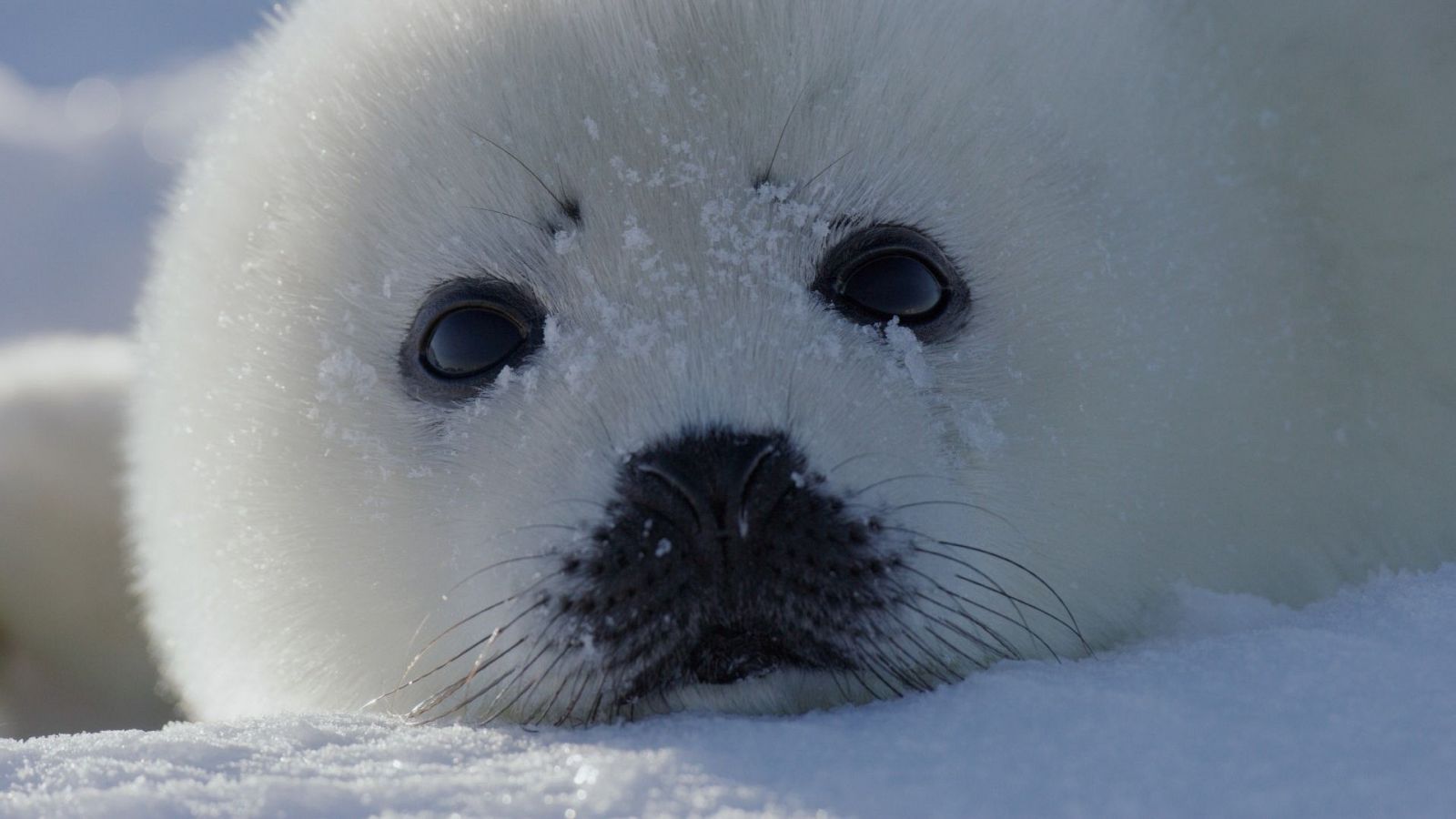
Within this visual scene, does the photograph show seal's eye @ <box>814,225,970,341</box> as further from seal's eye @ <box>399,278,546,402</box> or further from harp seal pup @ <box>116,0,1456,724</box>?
seal's eye @ <box>399,278,546,402</box>

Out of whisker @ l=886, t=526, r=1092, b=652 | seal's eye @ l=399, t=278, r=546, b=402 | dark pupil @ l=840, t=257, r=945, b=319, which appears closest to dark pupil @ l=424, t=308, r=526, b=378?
seal's eye @ l=399, t=278, r=546, b=402

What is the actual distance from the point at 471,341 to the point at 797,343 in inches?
17.9

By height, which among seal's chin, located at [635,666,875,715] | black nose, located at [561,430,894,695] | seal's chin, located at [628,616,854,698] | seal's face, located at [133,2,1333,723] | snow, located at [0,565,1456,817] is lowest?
snow, located at [0,565,1456,817]

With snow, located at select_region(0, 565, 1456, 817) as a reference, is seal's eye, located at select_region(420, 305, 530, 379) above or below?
above

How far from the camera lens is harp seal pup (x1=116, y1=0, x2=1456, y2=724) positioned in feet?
5.59

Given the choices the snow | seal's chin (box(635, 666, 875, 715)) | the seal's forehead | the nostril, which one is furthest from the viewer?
the seal's forehead

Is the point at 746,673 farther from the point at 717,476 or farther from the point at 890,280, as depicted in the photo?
the point at 890,280

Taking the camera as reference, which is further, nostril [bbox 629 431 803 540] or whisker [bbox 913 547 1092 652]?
whisker [bbox 913 547 1092 652]

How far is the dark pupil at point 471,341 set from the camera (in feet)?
6.38

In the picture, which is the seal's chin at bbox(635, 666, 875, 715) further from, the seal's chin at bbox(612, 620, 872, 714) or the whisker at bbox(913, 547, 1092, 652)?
the whisker at bbox(913, 547, 1092, 652)

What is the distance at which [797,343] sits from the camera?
1.80 m

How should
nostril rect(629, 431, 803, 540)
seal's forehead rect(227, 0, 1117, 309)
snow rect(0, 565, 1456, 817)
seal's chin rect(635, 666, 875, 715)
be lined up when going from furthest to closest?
1. seal's forehead rect(227, 0, 1117, 309)
2. seal's chin rect(635, 666, 875, 715)
3. nostril rect(629, 431, 803, 540)
4. snow rect(0, 565, 1456, 817)

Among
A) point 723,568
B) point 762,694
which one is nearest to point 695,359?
point 723,568

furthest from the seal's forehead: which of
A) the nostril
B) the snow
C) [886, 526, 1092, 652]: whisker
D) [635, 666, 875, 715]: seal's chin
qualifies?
the snow
